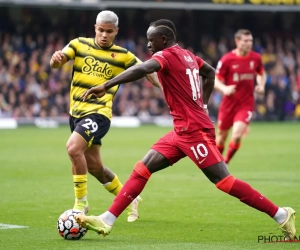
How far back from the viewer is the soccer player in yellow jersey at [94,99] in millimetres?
9297

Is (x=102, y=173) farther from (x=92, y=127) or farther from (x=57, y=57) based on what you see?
(x=57, y=57)

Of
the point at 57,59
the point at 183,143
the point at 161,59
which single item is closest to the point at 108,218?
the point at 183,143

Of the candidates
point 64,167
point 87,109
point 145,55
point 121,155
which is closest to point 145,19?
point 145,55

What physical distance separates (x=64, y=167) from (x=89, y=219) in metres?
9.44

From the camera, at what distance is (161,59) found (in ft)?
25.9

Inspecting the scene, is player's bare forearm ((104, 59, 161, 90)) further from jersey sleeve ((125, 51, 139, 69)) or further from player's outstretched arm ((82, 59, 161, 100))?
jersey sleeve ((125, 51, 139, 69))

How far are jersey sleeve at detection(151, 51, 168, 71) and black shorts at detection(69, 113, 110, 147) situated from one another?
5.67 feet

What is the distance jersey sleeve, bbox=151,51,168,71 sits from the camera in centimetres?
788

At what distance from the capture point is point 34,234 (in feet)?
28.1

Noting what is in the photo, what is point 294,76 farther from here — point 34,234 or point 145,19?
point 34,234

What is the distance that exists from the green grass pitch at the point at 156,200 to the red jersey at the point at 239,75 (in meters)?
1.44

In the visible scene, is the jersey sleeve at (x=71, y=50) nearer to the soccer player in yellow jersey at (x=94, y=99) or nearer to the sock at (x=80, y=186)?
the soccer player in yellow jersey at (x=94, y=99)

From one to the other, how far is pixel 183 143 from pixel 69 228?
1.49m

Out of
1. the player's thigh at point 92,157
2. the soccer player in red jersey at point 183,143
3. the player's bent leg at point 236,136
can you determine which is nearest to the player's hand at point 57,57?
the player's thigh at point 92,157
